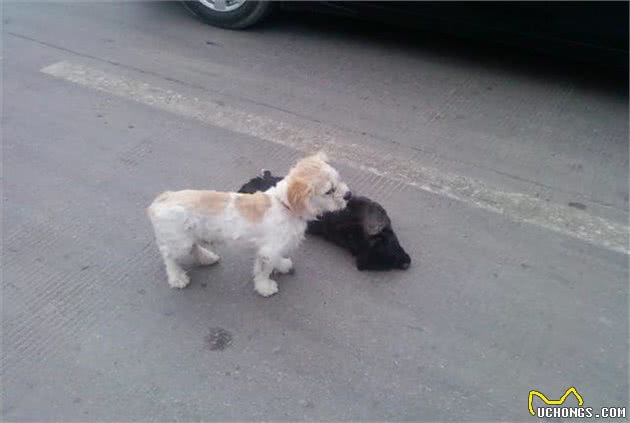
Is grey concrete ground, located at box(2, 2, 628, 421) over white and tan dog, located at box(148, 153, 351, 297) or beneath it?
beneath

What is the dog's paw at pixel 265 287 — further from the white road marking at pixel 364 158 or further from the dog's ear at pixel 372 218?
the white road marking at pixel 364 158

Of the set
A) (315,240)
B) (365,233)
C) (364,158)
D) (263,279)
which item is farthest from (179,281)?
(364,158)

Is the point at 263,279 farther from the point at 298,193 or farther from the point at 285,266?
the point at 298,193

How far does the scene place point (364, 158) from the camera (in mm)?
4426

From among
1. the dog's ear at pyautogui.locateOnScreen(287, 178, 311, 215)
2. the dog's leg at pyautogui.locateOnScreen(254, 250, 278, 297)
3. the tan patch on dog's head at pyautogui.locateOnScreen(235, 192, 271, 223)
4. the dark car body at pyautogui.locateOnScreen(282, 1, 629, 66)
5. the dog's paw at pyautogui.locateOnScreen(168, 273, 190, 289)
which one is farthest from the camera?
the dark car body at pyautogui.locateOnScreen(282, 1, 629, 66)

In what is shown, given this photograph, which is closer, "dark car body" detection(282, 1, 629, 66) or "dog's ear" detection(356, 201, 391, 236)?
"dog's ear" detection(356, 201, 391, 236)

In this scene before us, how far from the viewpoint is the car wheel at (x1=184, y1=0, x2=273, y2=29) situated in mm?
6016

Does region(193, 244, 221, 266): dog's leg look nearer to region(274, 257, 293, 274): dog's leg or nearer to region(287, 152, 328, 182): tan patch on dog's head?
region(274, 257, 293, 274): dog's leg

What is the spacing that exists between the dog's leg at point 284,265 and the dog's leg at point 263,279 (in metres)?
0.10

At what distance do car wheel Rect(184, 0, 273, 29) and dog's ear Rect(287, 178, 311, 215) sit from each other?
3.57 meters

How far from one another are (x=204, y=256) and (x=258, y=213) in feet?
1.90

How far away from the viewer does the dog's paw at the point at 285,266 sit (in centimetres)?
338

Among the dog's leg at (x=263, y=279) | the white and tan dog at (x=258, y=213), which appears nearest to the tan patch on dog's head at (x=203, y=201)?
the white and tan dog at (x=258, y=213)

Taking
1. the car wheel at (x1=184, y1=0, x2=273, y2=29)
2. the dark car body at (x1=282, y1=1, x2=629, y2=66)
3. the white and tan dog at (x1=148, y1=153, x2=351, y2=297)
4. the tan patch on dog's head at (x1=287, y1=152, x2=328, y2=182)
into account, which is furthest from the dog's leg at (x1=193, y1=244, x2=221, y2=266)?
the car wheel at (x1=184, y1=0, x2=273, y2=29)
